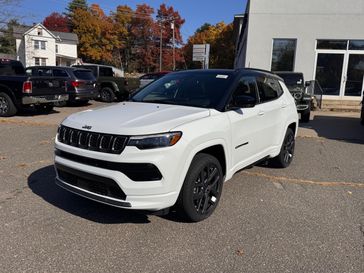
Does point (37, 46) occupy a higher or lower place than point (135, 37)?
A: lower

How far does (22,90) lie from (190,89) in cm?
819

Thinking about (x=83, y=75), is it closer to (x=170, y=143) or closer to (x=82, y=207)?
(x=82, y=207)

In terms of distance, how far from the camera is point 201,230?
12.5ft

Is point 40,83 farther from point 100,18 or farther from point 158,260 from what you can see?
point 100,18

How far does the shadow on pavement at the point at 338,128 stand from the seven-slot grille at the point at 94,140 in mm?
7673

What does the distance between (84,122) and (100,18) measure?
74045mm

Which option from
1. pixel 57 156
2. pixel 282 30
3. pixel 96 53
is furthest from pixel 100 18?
pixel 57 156

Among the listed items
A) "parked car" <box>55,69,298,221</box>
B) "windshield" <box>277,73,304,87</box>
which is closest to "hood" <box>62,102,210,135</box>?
"parked car" <box>55,69,298,221</box>

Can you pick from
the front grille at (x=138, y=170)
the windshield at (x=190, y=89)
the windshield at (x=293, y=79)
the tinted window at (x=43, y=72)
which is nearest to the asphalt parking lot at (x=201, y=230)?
the front grille at (x=138, y=170)

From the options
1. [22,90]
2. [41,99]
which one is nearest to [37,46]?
[41,99]

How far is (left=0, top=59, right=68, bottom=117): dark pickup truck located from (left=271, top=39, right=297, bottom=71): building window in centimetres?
1079

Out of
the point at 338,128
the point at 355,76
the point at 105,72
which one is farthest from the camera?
the point at 105,72

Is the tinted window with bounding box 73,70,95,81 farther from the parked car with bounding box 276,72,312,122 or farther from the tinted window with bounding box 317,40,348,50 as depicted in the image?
the tinted window with bounding box 317,40,348,50

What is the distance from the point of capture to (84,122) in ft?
12.6
